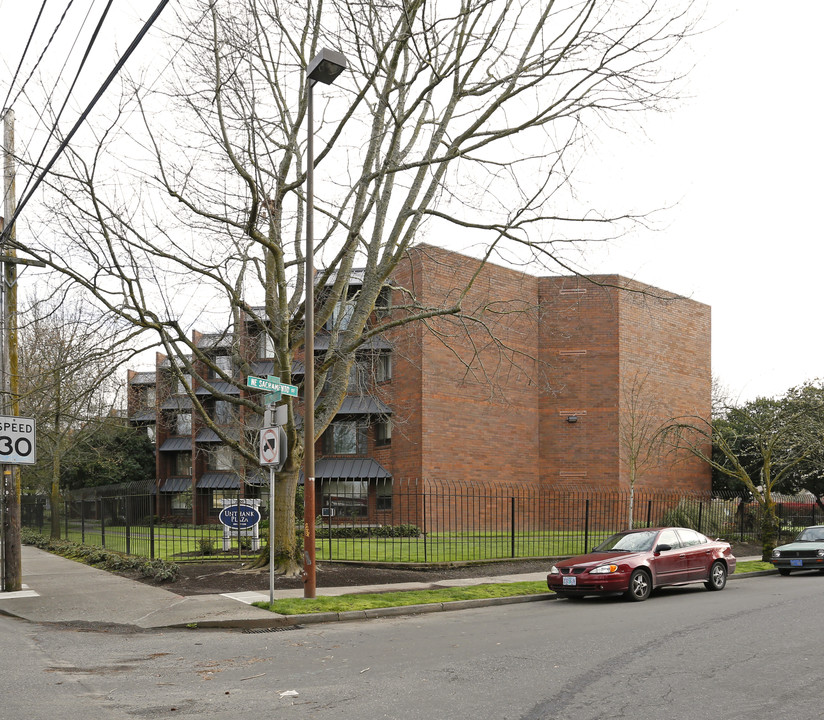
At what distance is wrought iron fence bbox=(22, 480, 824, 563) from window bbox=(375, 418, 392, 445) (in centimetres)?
185

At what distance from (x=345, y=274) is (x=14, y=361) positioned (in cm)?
698

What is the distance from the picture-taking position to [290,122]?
17.0m

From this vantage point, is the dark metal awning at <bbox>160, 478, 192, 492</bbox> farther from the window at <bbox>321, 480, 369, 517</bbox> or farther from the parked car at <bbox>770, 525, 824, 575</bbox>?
the parked car at <bbox>770, 525, 824, 575</bbox>

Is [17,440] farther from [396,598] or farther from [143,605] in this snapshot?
[396,598]

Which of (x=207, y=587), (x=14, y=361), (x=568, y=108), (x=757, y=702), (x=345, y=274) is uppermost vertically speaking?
(x=568, y=108)

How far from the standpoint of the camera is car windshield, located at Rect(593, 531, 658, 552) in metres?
15.0

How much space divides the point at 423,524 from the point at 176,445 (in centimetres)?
2648

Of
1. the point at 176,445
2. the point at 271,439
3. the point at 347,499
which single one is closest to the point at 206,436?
the point at 176,445

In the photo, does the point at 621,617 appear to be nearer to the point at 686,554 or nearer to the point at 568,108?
the point at 686,554

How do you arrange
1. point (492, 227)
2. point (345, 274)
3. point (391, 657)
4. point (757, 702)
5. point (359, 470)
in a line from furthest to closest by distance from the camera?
1. point (359, 470)
2. point (345, 274)
3. point (492, 227)
4. point (391, 657)
5. point (757, 702)

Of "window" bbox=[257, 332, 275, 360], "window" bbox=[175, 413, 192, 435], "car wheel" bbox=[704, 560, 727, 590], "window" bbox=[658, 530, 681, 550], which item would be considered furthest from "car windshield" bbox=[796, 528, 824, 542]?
"window" bbox=[175, 413, 192, 435]

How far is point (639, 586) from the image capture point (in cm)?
1439

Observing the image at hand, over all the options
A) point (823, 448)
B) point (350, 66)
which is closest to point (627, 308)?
point (823, 448)

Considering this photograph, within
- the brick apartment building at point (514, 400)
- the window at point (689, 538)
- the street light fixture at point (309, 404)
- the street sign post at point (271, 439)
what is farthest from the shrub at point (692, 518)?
the street sign post at point (271, 439)
